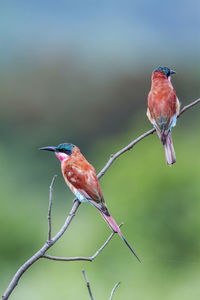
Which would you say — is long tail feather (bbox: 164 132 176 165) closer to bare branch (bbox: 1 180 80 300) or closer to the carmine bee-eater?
the carmine bee-eater

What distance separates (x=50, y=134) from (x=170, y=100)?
1.40 meters

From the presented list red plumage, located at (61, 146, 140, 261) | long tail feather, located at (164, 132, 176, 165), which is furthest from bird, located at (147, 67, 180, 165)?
red plumage, located at (61, 146, 140, 261)

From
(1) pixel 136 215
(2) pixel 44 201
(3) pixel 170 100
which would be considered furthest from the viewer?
(1) pixel 136 215

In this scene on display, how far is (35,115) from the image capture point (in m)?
3.26

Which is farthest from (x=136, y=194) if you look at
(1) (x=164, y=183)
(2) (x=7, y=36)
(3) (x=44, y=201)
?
(2) (x=7, y=36)

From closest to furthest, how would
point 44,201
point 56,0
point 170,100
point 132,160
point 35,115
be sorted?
point 170,100
point 56,0
point 44,201
point 132,160
point 35,115

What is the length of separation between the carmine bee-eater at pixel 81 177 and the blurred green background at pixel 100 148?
0.79m

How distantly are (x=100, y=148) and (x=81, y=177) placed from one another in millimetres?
1407

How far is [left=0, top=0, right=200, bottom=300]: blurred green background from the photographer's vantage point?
7.81 feet

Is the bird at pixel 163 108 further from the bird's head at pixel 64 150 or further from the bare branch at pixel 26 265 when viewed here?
the bare branch at pixel 26 265

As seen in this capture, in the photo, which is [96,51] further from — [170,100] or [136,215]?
[170,100]

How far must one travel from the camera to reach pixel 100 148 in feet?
8.93

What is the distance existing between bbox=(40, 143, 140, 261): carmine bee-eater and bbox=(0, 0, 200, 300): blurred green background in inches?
31.0

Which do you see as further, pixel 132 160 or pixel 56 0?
pixel 132 160
